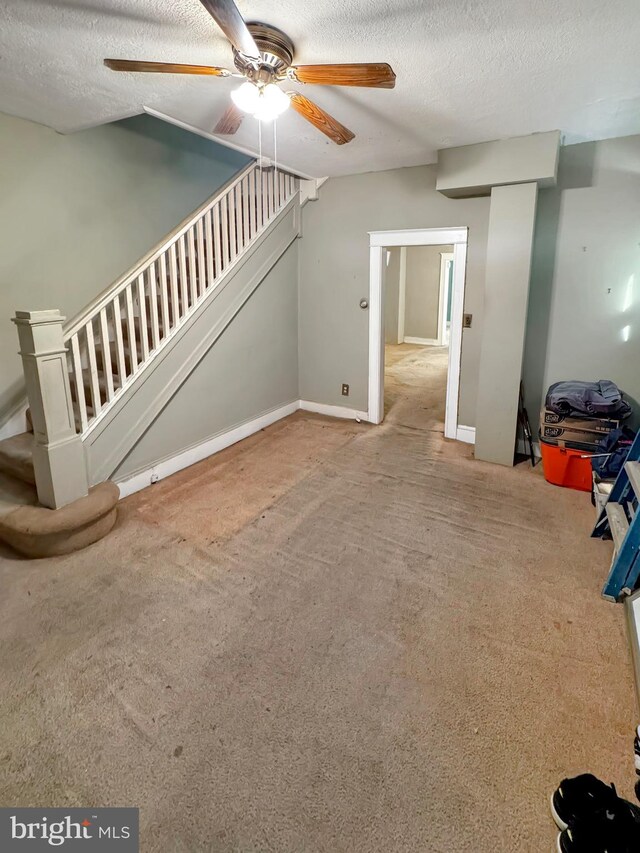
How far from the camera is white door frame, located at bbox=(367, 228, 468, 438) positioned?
397 centimetres

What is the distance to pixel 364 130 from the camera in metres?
3.09

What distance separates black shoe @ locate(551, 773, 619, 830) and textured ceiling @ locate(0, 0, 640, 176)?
2677 mm

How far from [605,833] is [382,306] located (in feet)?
13.4

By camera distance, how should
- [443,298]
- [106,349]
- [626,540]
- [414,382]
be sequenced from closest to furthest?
1. [626,540]
2. [106,349]
3. [414,382]
4. [443,298]

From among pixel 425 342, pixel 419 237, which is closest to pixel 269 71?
pixel 419 237

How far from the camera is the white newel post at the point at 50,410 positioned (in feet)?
7.95

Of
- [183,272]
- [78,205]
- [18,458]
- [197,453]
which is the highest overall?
[78,205]

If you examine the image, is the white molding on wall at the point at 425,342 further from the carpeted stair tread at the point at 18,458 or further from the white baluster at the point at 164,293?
the carpeted stair tread at the point at 18,458

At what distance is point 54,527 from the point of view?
247 centimetres

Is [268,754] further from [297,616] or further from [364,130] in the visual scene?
[364,130]

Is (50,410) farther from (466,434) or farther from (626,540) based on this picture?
(466,434)

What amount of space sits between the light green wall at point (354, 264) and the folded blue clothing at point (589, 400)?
878 millimetres

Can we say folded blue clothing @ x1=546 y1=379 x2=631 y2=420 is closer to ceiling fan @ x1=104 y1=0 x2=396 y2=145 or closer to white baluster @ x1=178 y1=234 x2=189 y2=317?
ceiling fan @ x1=104 y1=0 x2=396 y2=145

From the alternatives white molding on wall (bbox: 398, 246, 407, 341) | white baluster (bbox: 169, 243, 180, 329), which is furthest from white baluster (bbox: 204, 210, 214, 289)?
white molding on wall (bbox: 398, 246, 407, 341)
